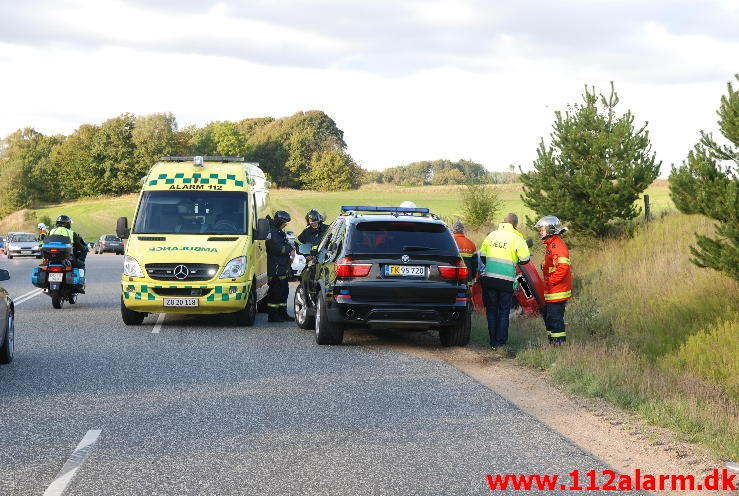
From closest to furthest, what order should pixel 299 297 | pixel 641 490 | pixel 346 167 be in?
pixel 641 490
pixel 299 297
pixel 346 167

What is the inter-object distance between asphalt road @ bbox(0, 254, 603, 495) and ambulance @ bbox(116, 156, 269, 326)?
76.4 inches

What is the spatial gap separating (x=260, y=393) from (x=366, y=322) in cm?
326

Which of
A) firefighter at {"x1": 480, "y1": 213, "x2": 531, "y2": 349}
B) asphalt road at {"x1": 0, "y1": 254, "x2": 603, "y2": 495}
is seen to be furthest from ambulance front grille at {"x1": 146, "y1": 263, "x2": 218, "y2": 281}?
firefighter at {"x1": 480, "y1": 213, "x2": 531, "y2": 349}

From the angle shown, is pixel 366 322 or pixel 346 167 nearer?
pixel 366 322

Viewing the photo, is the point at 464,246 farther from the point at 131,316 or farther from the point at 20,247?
the point at 20,247

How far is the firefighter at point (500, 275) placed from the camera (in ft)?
41.1

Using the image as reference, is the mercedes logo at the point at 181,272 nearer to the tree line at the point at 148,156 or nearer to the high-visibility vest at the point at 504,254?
the high-visibility vest at the point at 504,254

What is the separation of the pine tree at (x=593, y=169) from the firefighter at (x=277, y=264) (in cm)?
975

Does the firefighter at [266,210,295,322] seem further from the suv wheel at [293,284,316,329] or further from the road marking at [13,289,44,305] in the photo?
the road marking at [13,289,44,305]

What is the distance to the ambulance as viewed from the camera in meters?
14.5

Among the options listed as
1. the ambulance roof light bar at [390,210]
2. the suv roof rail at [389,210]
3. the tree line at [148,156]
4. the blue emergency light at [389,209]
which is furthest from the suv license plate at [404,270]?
the tree line at [148,156]

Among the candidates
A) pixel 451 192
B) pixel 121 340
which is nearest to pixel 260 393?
pixel 121 340

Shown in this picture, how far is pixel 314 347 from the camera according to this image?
496 inches

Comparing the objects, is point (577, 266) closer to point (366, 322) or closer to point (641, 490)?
point (366, 322)
